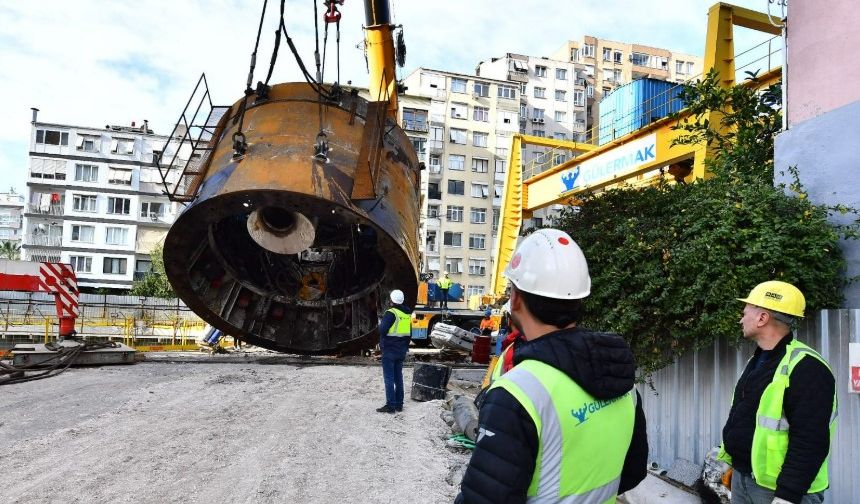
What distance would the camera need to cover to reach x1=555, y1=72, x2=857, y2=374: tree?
476 centimetres

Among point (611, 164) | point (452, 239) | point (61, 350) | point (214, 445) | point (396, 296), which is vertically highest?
point (452, 239)

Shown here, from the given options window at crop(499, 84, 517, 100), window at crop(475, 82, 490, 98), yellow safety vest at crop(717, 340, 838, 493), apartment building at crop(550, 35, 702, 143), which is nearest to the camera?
yellow safety vest at crop(717, 340, 838, 493)

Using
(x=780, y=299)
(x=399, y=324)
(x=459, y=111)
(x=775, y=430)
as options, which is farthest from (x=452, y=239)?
(x=775, y=430)

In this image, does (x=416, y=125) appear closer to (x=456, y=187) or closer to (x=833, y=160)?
(x=456, y=187)

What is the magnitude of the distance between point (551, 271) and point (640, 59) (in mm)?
76138

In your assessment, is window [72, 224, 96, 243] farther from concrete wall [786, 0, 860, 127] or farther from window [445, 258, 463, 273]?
concrete wall [786, 0, 860, 127]

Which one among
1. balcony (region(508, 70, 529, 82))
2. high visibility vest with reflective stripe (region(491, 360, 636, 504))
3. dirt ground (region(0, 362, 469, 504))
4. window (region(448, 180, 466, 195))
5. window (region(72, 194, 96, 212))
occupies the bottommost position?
dirt ground (region(0, 362, 469, 504))

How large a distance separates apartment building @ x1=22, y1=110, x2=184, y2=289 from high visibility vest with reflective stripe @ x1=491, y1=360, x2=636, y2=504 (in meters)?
50.5

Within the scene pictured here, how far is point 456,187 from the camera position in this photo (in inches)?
2120

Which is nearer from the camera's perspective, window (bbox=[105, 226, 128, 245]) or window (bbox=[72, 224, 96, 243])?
window (bbox=[72, 224, 96, 243])

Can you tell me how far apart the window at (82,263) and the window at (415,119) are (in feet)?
83.2

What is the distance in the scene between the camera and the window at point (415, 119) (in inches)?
2041

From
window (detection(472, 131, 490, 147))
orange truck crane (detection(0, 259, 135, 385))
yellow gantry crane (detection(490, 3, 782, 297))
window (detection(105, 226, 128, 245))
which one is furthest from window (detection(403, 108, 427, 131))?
orange truck crane (detection(0, 259, 135, 385))

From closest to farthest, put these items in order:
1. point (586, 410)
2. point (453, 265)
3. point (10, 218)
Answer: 1. point (586, 410)
2. point (453, 265)
3. point (10, 218)
